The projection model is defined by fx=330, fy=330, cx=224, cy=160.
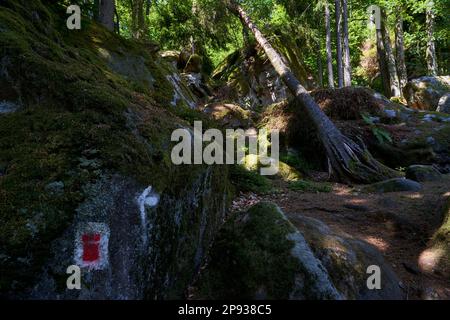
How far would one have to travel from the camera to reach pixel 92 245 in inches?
100

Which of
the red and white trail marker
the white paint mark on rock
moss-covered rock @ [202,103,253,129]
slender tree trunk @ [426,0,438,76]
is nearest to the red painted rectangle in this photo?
the red and white trail marker

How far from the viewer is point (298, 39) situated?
69.0 ft

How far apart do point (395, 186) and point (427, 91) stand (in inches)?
560

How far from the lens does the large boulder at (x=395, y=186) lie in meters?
7.22

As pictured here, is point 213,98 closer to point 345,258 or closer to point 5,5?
point 5,5

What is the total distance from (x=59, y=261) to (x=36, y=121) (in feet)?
5.61

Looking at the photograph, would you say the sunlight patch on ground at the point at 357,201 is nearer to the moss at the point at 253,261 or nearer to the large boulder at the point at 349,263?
the large boulder at the point at 349,263

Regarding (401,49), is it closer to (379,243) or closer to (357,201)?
(357,201)

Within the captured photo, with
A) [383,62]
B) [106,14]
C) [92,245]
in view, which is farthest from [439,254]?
[383,62]

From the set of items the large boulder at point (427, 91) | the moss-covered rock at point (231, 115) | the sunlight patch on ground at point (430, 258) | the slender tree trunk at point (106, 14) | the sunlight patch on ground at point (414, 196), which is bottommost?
the sunlight patch on ground at point (430, 258)

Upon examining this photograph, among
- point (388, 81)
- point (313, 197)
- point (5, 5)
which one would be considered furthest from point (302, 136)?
point (388, 81)

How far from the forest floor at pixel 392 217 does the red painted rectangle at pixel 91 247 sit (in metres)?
2.66

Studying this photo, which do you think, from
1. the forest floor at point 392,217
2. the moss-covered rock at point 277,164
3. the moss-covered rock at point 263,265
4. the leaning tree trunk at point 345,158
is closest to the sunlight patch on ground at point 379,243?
the forest floor at point 392,217

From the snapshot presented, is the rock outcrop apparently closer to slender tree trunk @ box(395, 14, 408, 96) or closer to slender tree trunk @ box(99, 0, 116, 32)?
slender tree trunk @ box(99, 0, 116, 32)
